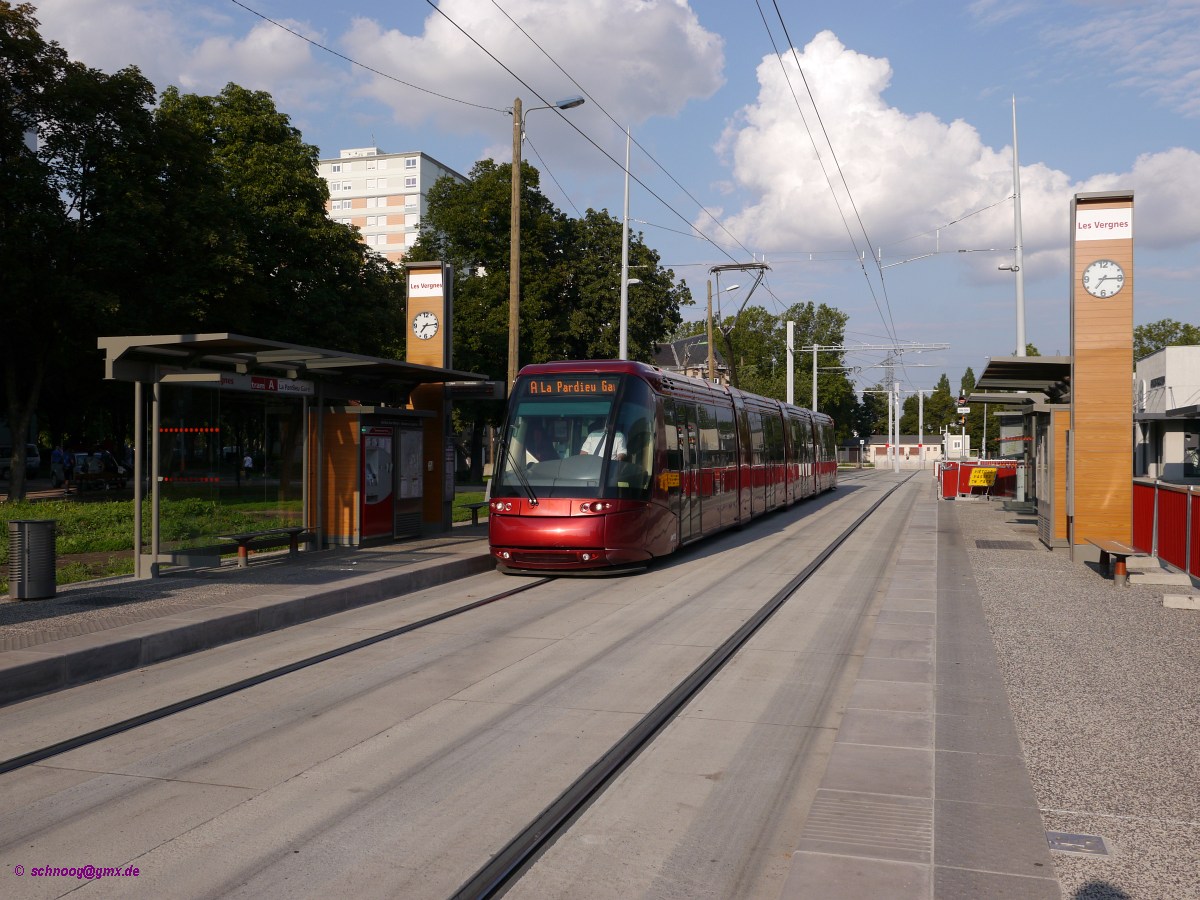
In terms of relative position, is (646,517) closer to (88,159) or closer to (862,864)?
(862,864)

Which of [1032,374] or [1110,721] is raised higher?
[1032,374]

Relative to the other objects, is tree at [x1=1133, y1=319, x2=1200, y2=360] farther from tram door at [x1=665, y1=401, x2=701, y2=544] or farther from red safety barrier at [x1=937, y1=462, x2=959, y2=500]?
tram door at [x1=665, y1=401, x2=701, y2=544]

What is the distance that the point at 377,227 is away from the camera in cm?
10081

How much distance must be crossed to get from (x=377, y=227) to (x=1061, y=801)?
101 m

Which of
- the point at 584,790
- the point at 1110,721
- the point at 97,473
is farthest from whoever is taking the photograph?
the point at 97,473

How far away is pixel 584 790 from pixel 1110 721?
11.7ft

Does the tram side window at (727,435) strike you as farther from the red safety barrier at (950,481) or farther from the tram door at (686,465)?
the red safety barrier at (950,481)

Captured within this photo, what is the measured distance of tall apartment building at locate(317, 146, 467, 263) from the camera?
99.2 meters

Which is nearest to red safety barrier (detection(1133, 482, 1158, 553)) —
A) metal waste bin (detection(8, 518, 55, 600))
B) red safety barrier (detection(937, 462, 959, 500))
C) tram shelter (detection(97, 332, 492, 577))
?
tram shelter (detection(97, 332, 492, 577))

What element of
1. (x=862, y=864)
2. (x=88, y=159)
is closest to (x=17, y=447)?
(x=88, y=159)

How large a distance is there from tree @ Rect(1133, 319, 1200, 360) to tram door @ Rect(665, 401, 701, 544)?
10096cm

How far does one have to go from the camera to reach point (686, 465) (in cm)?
1672

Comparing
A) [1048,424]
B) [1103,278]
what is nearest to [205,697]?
[1103,278]

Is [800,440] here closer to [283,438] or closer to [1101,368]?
[1101,368]
